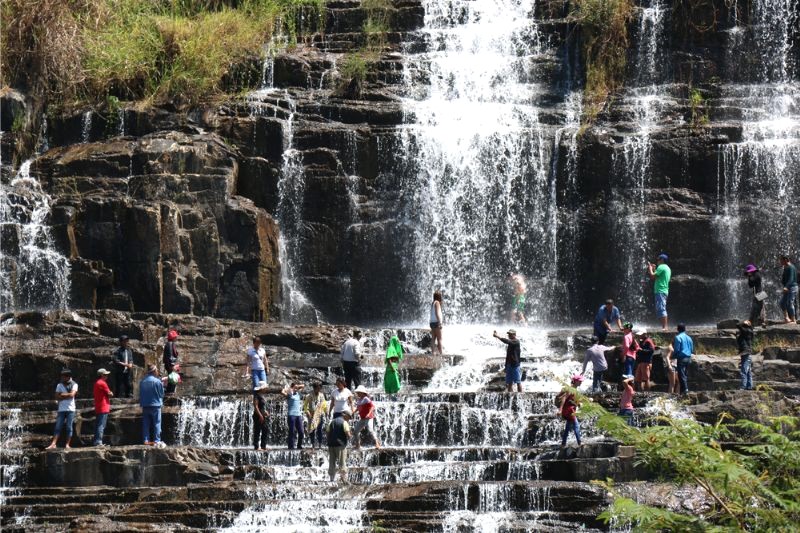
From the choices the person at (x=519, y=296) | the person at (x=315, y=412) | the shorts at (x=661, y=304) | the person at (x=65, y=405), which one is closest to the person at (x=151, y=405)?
the person at (x=65, y=405)

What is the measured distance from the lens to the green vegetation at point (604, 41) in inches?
1544

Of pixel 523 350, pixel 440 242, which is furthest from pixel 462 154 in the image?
pixel 523 350

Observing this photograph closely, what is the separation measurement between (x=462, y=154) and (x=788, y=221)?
8.64 metres

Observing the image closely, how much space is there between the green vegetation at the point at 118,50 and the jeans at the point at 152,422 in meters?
15.1

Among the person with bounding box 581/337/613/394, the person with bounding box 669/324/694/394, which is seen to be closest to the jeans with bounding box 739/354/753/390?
the person with bounding box 669/324/694/394

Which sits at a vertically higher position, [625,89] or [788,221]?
[625,89]

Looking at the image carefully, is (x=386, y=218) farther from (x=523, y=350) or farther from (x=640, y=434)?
(x=640, y=434)

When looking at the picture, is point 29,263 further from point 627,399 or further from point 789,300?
point 789,300

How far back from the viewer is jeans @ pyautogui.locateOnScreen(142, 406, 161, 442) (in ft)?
81.1

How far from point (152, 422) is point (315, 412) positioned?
2.93 metres

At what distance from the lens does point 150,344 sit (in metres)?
29.2

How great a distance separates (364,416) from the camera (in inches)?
941

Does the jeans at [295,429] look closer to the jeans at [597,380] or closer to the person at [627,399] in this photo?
the person at [627,399]

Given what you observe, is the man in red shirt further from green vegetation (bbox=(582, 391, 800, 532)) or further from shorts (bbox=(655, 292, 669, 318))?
green vegetation (bbox=(582, 391, 800, 532))
